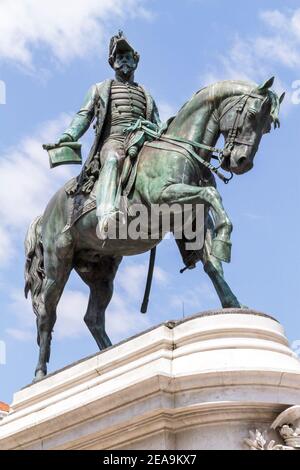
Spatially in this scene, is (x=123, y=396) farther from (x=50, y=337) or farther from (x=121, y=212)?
(x=50, y=337)

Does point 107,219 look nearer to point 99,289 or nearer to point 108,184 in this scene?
point 108,184

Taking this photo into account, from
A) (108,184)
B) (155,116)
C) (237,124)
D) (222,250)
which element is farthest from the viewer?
(155,116)

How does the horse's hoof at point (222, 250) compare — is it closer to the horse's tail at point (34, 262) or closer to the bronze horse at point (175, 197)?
the bronze horse at point (175, 197)

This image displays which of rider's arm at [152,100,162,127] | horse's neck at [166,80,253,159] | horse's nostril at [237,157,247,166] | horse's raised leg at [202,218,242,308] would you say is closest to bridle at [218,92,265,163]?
horse's nostril at [237,157,247,166]

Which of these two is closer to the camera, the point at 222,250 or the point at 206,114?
the point at 222,250

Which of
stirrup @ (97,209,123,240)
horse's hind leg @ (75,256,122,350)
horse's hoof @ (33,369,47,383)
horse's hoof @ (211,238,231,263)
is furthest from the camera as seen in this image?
horse's hind leg @ (75,256,122,350)

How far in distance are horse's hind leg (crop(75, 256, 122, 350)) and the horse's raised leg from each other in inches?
113

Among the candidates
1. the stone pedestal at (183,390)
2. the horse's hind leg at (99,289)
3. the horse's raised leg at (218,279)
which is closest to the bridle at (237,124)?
the horse's raised leg at (218,279)

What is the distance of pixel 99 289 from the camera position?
14.4 meters

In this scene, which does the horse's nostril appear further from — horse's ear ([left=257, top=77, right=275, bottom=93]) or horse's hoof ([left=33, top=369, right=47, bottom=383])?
horse's hoof ([left=33, top=369, right=47, bottom=383])

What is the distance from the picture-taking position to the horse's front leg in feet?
36.5

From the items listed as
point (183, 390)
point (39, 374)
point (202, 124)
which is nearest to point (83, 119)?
point (202, 124)

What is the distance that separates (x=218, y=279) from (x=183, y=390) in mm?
1978

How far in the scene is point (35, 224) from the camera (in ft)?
49.4
